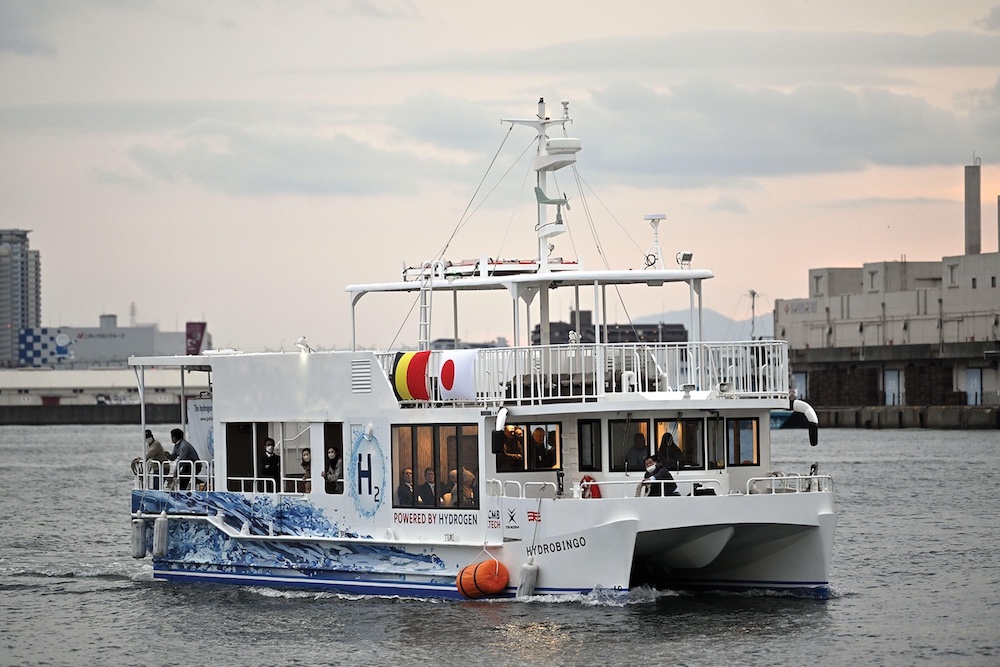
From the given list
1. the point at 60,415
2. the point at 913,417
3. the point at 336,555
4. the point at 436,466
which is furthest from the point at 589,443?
the point at 60,415

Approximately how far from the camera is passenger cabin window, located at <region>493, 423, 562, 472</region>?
22.1 meters

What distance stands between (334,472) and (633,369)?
188 inches

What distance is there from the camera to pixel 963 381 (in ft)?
334

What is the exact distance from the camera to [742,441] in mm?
22297

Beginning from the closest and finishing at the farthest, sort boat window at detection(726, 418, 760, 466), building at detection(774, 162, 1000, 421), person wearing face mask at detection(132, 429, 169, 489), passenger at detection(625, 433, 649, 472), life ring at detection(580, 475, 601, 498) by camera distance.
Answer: life ring at detection(580, 475, 601, 498)
passenger at detection(625, 433, 649, 472)
boat window at detection(726, 418, 760, 466)
person wearing face mask at detection(132, 429, 169, 489)
building at detection(774, 162, 1000, 421)

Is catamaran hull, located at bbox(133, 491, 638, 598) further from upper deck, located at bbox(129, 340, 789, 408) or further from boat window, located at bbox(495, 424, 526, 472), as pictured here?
upper deck, located at bbox(129, 340, 789, 408)

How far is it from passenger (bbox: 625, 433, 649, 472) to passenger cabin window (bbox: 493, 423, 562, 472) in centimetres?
97

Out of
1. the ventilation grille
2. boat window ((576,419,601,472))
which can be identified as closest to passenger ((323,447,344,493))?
the ventilation grille

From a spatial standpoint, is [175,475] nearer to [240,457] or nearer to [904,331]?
[240,457]

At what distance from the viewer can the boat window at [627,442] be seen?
2184cm

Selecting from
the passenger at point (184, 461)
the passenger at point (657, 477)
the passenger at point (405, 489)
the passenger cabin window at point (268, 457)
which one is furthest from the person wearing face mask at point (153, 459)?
the passenger at point (657, 477)

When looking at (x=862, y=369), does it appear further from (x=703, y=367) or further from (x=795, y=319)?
(x=703, y=367)

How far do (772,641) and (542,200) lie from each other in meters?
6.87

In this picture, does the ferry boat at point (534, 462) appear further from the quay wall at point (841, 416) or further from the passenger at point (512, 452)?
the quay wall at point (841, 416)
